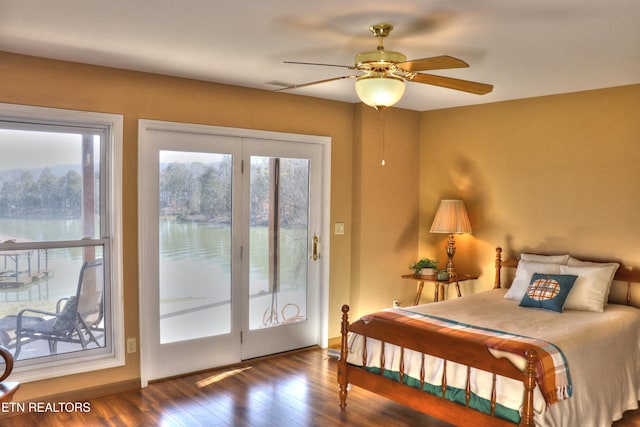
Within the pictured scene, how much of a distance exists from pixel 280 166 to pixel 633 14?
2963 mm

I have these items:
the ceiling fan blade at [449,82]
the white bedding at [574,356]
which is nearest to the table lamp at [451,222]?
the white bedding at [574,356]

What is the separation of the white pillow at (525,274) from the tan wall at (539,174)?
1.11 ft

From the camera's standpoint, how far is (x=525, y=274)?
4512 mm

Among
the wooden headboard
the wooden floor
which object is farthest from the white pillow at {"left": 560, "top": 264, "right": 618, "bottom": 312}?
the wooden floor

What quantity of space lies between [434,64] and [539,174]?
266cm

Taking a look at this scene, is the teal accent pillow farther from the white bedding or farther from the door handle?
the door handle

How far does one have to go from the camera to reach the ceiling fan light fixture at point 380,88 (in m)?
2.77

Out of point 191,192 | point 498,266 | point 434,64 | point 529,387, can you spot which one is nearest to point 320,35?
point 434,64

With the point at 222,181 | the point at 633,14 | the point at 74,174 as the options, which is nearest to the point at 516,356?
the point at 633,14

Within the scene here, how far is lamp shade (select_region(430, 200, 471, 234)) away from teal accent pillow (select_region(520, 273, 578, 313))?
3.29 ft

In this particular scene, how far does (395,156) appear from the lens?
5480 millimetres

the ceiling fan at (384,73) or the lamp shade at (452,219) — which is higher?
the ceiling fan at (384,73)

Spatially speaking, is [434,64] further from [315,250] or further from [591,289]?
[315,250]

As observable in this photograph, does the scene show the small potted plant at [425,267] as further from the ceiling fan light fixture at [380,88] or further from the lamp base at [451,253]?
the ceiling fan light fixture at [380,88]
